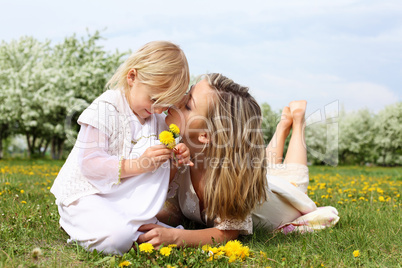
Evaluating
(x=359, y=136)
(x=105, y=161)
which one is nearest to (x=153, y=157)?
(x=105, y=161)

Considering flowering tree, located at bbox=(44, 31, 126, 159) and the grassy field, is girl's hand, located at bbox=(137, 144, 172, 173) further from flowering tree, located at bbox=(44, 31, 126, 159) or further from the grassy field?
flowering tree, located at bbox=(44, 31, 126, 159)

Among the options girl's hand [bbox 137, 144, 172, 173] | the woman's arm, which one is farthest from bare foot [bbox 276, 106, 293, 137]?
girl's hand [bbox 137, 144, 172, 173]

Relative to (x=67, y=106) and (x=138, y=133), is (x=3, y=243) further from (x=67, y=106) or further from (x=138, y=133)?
(x=67, y=106)

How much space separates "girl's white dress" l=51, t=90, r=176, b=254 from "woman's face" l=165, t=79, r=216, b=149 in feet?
0.78

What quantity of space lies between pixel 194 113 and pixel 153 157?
493 millimetres

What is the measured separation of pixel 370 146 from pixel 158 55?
35250 mm

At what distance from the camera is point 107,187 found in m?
2.48

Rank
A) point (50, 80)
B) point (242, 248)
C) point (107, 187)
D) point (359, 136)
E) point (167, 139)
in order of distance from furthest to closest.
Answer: point (359, 136) < point (50, 80) < point (107, 187) < point (167, 139) < point (242, 248)

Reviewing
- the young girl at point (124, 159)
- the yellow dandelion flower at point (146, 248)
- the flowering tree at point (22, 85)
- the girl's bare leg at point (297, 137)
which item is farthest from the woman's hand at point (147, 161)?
the flowering tree at point (22, 85)

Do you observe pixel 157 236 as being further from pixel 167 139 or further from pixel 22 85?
pixel 22 85

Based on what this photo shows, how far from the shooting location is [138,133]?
277 cm

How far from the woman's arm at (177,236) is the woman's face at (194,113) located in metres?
0.64

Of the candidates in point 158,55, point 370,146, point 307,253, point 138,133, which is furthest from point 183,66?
point 370,146

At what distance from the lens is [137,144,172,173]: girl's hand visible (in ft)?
7.86
